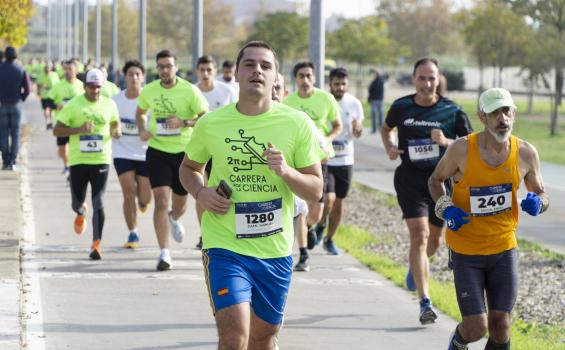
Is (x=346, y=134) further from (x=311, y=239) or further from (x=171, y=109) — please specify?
(x=171, y=109)

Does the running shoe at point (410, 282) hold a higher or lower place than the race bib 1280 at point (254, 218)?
lower

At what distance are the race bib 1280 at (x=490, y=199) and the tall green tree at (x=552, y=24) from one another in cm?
2927

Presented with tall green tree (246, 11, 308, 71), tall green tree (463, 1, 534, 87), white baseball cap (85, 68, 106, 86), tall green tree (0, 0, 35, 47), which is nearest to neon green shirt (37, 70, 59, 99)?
tall green tree (0, 0, 35, 47)

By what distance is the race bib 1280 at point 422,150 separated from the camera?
9770 millimetres

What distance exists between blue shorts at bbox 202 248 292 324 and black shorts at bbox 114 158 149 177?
22.3ft

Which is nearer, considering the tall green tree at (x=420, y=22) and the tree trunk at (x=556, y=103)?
the tree trunk at (x=556, y=103)

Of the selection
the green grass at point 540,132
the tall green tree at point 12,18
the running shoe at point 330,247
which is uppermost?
the tall green tree at point 12,18

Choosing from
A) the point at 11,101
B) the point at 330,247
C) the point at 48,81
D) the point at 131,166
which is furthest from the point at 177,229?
the point at 48,81

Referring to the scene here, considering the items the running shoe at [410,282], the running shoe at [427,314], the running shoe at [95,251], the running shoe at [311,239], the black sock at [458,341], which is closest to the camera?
the black sock at [458,341]

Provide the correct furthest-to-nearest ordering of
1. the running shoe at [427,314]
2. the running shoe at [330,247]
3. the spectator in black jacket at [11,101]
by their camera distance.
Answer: the spectator in black jacket at [11,101]
the running shoe at [330,247]
the running shoe at [427,314]

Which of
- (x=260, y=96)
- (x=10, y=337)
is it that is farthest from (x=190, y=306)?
(x=260, y=96)

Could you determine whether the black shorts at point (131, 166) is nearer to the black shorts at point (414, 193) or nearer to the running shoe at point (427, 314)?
the black shorts at point (414, 193)

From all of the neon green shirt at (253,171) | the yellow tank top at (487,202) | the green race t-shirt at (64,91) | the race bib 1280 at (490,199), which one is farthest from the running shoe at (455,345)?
the green race t-shirt at (64,91)

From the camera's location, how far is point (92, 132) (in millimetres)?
12461
